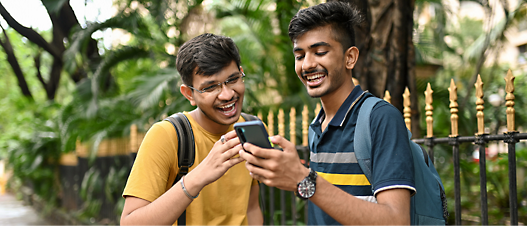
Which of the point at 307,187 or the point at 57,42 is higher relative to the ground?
the point at 57,42

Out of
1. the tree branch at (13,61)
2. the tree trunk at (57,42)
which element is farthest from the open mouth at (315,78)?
the tree trunk at (57,42)

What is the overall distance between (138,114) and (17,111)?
240 inches

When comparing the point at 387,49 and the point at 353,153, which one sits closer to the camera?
the point at 353,153

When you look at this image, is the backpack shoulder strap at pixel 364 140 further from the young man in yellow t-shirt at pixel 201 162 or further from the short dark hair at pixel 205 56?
the short dark hair at pixel 205 56

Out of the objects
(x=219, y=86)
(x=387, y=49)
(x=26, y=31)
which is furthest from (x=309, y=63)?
(x=26, y=31)

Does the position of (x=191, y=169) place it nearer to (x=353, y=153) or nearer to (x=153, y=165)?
(x=153, y=165)

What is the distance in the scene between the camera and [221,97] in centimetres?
185

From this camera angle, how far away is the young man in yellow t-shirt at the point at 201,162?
5.14 ft

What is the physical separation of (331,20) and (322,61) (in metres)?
0.19

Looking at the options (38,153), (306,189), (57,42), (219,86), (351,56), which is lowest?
(38,153)

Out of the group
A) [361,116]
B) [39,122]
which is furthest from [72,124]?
[361,116]

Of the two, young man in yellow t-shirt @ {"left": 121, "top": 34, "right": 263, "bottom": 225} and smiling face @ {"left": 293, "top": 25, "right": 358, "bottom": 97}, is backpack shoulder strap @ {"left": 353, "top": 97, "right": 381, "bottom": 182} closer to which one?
smiling face @ {"left": 293, "top": 25, "right": 358, "bottom": 97}

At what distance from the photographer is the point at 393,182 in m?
1.27

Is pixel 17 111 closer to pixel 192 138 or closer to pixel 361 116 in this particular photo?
pixel 192 138
